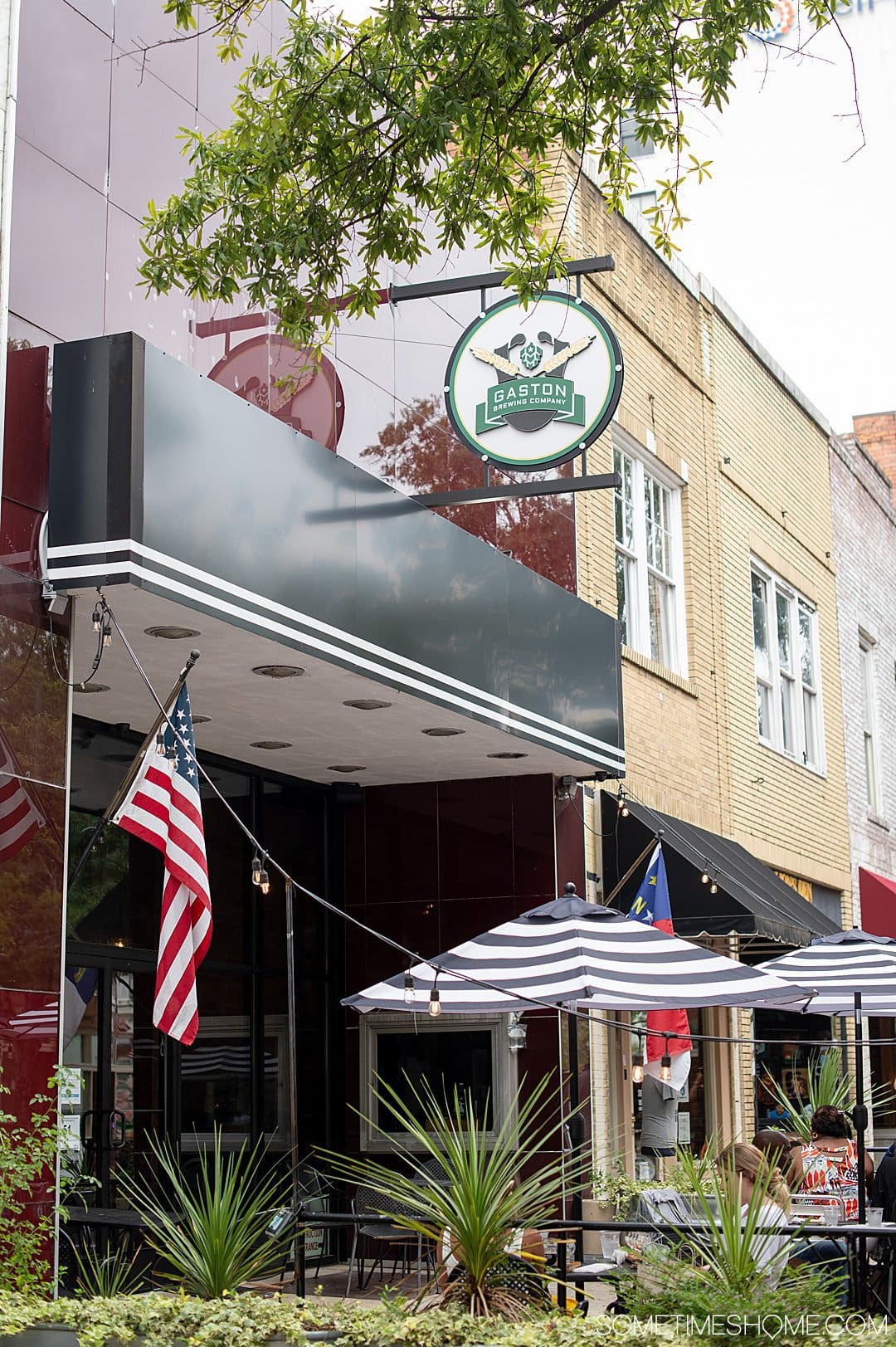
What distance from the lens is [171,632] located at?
29.4ft

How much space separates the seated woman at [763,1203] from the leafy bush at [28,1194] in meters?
3.13

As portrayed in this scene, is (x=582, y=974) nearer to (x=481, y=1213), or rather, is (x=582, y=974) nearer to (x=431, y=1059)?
(x=481, y=1213)

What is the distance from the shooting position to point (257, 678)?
10.1m

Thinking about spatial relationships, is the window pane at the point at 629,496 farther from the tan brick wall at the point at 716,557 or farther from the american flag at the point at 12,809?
the american flag at the point at 12,809

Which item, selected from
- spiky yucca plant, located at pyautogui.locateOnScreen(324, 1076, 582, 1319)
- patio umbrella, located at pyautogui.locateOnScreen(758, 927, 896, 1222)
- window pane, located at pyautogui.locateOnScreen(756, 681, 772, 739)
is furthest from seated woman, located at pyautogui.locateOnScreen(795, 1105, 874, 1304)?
window pane, located at pyautogui.locateOnScreen(756, 681, 772, 739)

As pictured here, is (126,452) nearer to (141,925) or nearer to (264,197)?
(264,197)

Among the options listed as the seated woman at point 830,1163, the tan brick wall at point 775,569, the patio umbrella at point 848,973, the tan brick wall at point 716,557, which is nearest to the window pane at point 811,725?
the tan brick wall at point 775,569

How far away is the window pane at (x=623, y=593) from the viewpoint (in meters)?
15.8

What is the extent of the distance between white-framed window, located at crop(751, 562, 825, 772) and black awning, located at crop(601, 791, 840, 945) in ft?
13.2

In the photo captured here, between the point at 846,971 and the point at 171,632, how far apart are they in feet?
18.4

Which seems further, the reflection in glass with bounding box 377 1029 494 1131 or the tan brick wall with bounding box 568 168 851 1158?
the tan brick wall with bounding box 568 168 851 1158

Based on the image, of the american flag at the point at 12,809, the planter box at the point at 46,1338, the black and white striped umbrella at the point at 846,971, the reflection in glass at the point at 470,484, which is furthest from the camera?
the reflection in glass at the point at 470,484

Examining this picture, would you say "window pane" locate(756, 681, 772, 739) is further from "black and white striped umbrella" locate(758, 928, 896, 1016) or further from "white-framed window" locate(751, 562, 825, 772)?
"black and white striped umbrella" locate(758, 928, 896, 1016)

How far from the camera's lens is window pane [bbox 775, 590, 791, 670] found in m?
20.2
